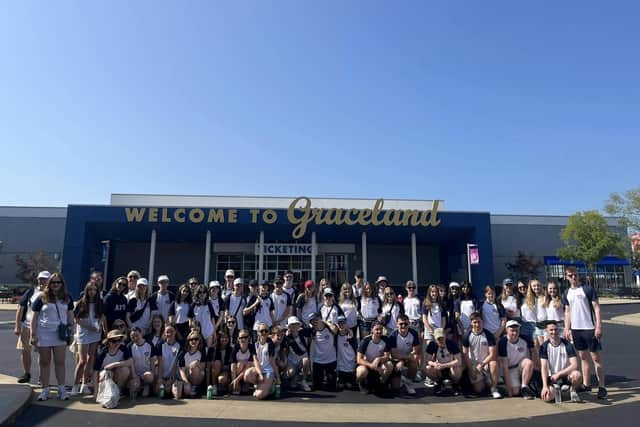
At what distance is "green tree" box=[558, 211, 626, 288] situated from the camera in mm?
34062

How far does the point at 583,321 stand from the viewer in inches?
258

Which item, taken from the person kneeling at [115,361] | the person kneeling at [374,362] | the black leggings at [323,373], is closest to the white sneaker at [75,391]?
the person kneeling at [115,361]

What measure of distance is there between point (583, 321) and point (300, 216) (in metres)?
18.4

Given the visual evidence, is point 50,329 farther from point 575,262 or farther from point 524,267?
point 575,262

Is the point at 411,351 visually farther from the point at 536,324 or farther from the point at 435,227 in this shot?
the point at 435,227

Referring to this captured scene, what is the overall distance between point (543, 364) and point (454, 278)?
2717 cm

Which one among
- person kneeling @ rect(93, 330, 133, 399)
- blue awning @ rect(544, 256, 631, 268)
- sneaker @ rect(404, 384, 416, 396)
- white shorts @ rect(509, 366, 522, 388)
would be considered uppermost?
blue awning @ rect(544, 256, 631, 268)

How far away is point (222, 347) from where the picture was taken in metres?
6.85

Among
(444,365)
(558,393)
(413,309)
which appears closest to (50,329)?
(444,365)

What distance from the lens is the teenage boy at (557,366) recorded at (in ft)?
19.8

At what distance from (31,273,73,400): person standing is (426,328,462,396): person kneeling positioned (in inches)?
222

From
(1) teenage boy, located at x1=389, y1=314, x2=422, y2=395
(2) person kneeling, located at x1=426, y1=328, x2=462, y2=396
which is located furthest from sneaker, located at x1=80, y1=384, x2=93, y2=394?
(2) person kneeling, located at x1=426, y1=328, x2=462, y2=396

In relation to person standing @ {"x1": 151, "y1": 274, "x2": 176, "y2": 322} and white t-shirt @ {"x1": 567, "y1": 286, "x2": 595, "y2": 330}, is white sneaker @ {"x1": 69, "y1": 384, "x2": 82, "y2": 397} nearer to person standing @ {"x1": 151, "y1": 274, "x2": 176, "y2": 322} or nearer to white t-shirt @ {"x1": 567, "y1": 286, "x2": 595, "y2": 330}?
person standing @ {"x1": 151, "y1": 274, "x2": 176, "y2": 322}

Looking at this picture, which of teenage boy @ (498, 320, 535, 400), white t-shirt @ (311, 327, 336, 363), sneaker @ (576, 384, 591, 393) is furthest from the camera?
white t-shirt @ (311, 327, 336, 363)
